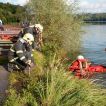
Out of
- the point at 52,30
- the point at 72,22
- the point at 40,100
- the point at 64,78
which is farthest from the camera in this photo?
the point at 72,22

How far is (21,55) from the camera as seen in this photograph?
15.0 meters

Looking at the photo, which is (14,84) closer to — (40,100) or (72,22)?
(40,100)

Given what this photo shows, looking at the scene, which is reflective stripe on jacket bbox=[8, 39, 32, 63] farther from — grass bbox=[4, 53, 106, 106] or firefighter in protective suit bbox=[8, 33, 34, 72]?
grass bbox=[4, 53, 106, 106]

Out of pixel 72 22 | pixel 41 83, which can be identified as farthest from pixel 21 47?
pixel 72 22

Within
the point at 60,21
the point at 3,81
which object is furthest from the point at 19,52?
the point at 60,21

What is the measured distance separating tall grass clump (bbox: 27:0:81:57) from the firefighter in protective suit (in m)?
18.3

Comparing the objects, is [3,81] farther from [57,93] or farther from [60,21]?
[60,21]

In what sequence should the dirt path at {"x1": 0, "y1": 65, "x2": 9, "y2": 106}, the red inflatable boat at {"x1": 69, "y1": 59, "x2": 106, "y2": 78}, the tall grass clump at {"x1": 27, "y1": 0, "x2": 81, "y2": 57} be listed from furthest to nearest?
the tall grass clump at {"x1": 27, "y1": 0, "x2": 81, "y2": 57} < the red inflatable boat at {"x1": 69, "y1": 59, "x2": 106, "y2": 78} < the dirt path at {"x1": 0, "y1": 65, "x2": 9, "y2": 106}

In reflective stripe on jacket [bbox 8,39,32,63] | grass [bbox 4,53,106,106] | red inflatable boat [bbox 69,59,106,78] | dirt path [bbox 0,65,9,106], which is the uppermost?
reflective stripe on jacket [bbox 8,39,32,63]

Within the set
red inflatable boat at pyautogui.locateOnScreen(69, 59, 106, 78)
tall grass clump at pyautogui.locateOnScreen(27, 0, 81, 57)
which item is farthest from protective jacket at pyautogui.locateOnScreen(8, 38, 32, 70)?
tall grass clump at pyautogui.locateOnScreen(27, 0, 81, 57)

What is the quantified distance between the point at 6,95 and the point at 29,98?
803 mm

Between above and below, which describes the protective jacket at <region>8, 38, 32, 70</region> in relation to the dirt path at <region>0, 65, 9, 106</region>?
above

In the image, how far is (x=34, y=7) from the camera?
128 ft

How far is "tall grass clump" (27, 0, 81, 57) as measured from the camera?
1374 inches
